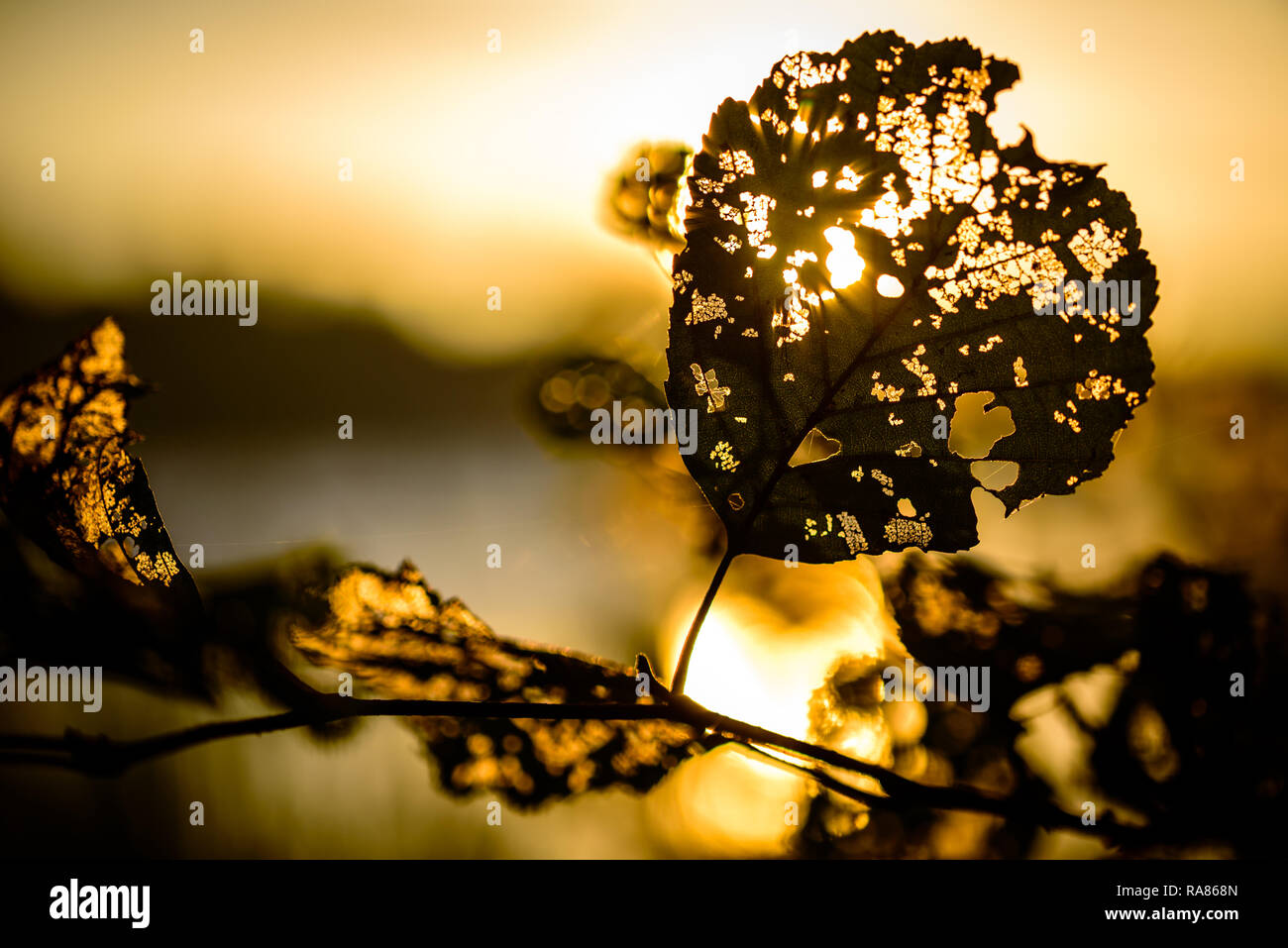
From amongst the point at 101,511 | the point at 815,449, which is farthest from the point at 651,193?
the point at 101,511

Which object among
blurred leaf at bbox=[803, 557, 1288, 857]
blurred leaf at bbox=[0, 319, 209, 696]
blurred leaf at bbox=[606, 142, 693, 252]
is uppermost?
blurred leaf at bbox=[606, 142, 693, 252]

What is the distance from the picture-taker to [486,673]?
0.35 meters

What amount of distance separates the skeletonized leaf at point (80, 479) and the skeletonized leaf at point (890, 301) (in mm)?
240

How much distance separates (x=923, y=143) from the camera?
273mm

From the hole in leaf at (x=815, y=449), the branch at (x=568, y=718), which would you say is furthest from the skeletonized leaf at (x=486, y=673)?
the hole in leaf at (x=815, y=449)

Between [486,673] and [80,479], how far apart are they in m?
0.19

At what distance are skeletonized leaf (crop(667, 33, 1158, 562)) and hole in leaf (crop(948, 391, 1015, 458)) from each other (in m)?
0.02

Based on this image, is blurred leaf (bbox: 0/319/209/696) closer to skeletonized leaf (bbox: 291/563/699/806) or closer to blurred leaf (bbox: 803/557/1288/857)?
skeletonized leaf (bbox: 291/563/699/806)

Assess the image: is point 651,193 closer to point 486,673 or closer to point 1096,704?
point 486,673

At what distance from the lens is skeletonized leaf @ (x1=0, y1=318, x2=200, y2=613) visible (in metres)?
0.34

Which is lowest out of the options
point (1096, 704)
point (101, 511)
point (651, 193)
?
point (1096, 704)

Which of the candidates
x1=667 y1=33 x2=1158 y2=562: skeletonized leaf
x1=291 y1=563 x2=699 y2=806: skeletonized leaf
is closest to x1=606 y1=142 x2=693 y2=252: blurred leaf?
x1=667 y1=33 x2=1158 y2=562: skeletonized leaf

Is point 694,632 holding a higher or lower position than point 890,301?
lower
